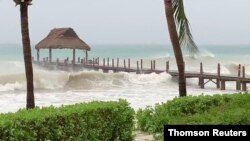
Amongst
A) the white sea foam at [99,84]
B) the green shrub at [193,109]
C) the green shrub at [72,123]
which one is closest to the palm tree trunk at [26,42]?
the green shrub at [72,123]

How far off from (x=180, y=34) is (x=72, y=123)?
20.2 ft

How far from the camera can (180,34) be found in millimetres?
14750

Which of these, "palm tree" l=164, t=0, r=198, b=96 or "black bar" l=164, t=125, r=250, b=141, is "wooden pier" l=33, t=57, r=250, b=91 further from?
"black bar" l=164, t=125, r=250, b=141

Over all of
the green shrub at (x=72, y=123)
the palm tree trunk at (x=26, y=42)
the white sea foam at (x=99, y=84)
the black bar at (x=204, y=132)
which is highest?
the palm tree trunk at (x=26, y=42)

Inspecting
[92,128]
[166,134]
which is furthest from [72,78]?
[166,134]

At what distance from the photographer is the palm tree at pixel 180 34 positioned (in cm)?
1434

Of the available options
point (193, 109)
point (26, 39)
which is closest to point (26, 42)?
point (26, 39)

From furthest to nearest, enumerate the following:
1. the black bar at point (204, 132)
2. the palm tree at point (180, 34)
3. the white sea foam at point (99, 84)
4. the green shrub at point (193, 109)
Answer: the white sea foam at point (99, 84) < the palm tree at point (180, 34) < the green shrub at point (193, 109) < the black bar at point (204, 132)

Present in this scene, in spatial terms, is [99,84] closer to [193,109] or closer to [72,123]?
[193,109]

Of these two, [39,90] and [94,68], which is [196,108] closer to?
[39,90]

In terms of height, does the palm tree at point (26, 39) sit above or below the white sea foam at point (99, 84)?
above

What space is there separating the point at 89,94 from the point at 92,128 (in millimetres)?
26024

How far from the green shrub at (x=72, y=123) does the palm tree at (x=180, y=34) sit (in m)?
3.54

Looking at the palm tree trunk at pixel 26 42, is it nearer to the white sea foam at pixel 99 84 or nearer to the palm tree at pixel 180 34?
the palm tree at pixel 180 34
